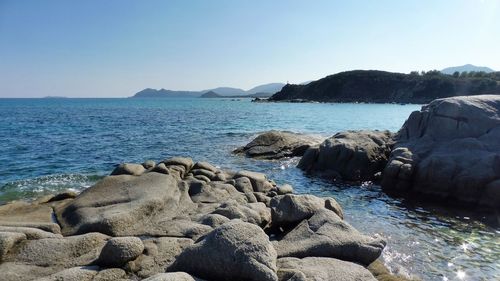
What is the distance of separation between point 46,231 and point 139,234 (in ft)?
9.14

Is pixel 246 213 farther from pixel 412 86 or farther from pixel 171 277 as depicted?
pixel 412 86

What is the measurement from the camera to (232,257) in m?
9.01

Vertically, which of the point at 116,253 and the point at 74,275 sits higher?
the point at 116,253

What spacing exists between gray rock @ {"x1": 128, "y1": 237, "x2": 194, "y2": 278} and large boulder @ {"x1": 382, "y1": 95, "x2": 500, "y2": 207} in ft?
53.4

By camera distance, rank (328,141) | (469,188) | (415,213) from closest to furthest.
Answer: (415,213) → (469,188) → (328,141)

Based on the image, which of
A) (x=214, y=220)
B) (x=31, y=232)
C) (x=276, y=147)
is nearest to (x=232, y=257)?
(x=214, y=220)

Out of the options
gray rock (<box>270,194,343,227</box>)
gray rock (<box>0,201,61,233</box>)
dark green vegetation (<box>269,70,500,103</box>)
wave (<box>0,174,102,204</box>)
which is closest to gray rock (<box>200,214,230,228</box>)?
gray rock (<box>270,194,343,227</box>)

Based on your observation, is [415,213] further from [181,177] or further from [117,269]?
[117,269]

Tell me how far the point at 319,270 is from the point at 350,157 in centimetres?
1881

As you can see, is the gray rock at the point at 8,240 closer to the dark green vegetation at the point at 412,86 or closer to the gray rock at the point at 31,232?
the gray rock at the point at 31,232

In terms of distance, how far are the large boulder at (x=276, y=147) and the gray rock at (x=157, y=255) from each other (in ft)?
76.4

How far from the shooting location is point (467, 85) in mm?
150500

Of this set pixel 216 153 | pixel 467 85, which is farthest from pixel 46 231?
pixel 467 85

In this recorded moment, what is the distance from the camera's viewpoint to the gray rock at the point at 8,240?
405 inches
